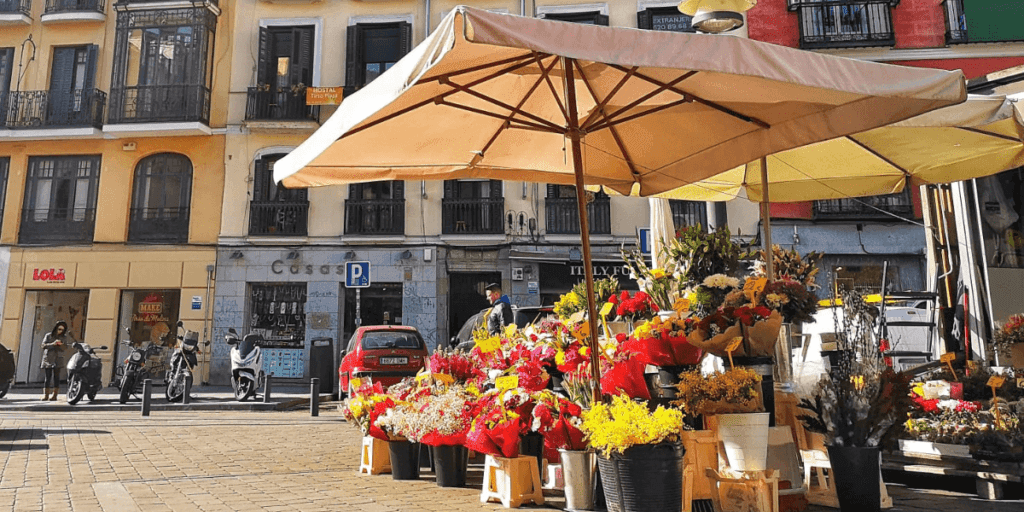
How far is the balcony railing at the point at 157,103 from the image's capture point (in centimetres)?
1844

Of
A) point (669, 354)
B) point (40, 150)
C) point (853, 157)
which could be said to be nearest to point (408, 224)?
point (40, 150)

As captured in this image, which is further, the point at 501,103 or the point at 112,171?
the point at 112,171

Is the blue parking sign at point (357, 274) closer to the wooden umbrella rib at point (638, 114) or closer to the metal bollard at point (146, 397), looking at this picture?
the metal bollard at point (146, 397)

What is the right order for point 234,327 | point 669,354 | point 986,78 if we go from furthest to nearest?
point 234,327, point 986,78, point 669,354

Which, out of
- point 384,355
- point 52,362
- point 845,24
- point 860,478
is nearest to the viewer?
point 860,478

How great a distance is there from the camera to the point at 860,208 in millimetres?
16953

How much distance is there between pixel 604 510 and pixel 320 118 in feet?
53.1

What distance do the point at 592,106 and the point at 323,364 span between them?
12148 millimetres

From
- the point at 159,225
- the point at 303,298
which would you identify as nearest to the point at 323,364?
the point at 303,298

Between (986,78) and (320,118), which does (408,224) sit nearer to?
(320,118)

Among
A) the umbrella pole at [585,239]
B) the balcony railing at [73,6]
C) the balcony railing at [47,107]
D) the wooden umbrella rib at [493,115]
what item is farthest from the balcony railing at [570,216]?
the balcony railing at [73,6]

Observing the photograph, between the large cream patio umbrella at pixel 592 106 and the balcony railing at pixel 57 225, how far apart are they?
17.0 m

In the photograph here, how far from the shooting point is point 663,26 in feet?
59.6

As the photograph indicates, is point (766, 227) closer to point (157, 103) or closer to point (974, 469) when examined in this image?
point (974, 469)
